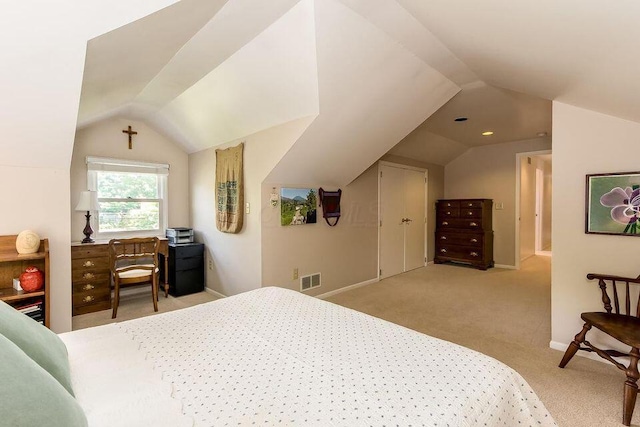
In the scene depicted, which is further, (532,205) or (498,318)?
(532,205)

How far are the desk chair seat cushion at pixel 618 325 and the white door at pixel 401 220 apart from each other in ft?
9.61

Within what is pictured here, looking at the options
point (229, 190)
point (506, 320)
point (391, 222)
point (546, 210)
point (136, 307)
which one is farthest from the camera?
point (546, 210)

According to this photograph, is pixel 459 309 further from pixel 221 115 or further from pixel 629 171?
pixel 221 115

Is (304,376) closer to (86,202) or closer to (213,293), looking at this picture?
(213,293)

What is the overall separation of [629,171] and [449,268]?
371cm

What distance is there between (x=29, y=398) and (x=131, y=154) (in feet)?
14.3

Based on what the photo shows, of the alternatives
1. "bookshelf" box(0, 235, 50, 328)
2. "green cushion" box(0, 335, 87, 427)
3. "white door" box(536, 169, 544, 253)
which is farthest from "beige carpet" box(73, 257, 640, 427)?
"green cushion" box(0, 335, 87, 427)

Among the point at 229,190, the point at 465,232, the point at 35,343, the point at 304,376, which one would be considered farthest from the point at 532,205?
the point at 35,343

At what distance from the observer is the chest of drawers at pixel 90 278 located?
338 cm

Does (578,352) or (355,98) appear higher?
(355,98)

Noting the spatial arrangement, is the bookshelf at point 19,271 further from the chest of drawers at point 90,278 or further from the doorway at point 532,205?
the doorway at point 532,205

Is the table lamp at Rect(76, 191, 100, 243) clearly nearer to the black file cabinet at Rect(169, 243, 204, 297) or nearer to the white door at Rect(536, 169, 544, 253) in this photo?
the black file cabinet at Rect(169, 243, 204, 297)

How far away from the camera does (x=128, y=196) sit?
14.0 feet

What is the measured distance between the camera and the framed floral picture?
7.30 ft
